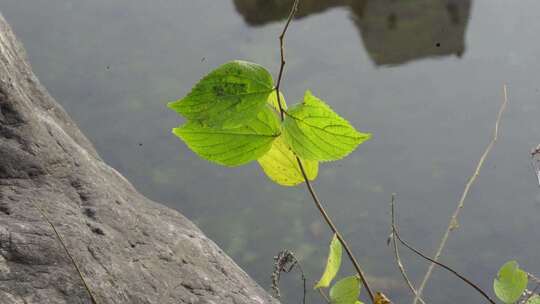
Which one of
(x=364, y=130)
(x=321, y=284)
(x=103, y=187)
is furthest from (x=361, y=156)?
(x=321, y=284)

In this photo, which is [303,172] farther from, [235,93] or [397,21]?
[397,21]

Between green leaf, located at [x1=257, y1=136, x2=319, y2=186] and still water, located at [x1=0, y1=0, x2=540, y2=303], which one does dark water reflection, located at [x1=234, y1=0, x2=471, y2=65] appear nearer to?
still water, located at [x1=0, y1=0, x2=540, y2=303]

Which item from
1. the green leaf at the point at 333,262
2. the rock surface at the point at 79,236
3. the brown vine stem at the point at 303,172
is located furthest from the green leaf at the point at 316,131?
the rock surface at the point at 79,236

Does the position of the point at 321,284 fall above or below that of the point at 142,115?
above

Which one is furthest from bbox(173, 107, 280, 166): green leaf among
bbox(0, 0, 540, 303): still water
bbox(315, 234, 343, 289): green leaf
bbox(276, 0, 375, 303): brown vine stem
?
bbox(0, 0, 540, 303): still water

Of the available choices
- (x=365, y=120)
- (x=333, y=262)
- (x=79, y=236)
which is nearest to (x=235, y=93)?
(x=333, y=262)

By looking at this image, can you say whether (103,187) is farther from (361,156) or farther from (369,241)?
(361,156)

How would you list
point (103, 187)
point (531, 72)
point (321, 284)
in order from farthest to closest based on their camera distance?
1. point (531, 72)
2. point (103, 187)
3. point (321, 284)

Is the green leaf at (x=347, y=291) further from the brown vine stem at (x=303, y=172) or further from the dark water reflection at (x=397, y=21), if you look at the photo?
the dark water reflection at (x=397, y=21)
